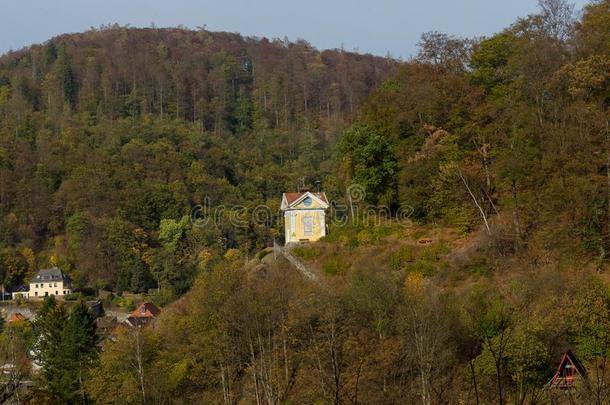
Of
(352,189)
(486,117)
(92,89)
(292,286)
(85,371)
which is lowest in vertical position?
(85,371)

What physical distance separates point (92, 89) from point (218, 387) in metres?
69.4

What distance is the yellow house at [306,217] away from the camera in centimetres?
3322

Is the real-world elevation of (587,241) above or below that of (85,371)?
above

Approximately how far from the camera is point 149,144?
74312mm

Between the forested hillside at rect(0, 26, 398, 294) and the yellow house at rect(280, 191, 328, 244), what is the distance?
23577 mm

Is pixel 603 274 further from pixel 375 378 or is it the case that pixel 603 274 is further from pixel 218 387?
pixel 218 387

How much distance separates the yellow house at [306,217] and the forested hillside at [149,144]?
2358cm

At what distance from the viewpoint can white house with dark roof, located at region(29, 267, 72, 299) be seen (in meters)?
57.8

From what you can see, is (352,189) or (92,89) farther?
(92,89)

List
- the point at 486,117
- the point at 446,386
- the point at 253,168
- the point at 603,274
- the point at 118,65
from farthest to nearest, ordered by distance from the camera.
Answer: the point at 118,65 < the point at 253,168 < the point at 486,117 < the point at 603,274 < the point at 446,386

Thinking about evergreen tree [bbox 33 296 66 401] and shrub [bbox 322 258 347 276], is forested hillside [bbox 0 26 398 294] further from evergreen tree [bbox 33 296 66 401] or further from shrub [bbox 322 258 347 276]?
shrub [bbox 322 258 347 276]

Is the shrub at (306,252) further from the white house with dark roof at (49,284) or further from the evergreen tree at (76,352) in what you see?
the white house with dark roof at (49,284)

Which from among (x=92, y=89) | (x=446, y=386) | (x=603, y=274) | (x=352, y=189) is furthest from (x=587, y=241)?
(x=92, y=89)

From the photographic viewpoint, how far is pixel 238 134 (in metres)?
87.6
